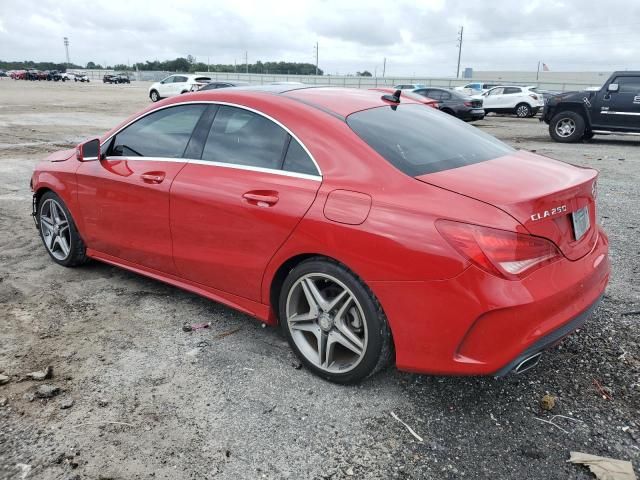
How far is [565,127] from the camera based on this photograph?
14836 mm

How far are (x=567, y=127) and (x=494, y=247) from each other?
1411 centimetres

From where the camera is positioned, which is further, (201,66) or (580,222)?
(201,66)

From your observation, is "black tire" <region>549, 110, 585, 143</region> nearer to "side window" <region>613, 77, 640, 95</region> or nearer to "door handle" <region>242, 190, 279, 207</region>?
"side window" <region>613, 77, 640, 95</region>

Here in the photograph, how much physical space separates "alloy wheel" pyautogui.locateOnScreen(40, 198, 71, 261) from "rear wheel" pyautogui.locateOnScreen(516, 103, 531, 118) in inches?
995

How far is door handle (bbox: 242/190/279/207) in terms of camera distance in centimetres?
306

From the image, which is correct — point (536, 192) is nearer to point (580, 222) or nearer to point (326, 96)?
point (580, 222)

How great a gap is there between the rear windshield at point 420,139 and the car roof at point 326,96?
82 millimetres

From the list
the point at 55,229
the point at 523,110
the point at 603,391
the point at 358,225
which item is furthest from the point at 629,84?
the point at 55,229

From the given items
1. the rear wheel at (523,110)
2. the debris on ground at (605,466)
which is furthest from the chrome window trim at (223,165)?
the rear wheel at (523,110)

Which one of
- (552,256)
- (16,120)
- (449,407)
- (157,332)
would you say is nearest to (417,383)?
(449,407)

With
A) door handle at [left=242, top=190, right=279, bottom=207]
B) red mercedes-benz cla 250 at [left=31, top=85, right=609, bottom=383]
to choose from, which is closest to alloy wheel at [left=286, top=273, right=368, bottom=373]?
red mercedes-benz cla 250 at [left=31, top=85, right=609, bottom=383]

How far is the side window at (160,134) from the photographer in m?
3.74

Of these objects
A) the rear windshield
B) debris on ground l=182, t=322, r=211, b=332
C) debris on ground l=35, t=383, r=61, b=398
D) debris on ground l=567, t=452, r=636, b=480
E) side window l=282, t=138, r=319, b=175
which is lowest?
debris on ground l=35, t=383, r=61, b=398

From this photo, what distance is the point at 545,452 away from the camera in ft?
8.19
